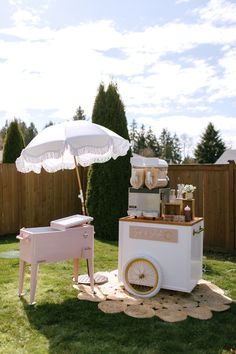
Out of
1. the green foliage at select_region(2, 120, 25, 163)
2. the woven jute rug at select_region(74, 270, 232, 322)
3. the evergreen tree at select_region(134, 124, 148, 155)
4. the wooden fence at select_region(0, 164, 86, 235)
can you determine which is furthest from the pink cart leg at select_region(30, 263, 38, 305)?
the evergreen tree at select_region(134, 124, 148, 155)

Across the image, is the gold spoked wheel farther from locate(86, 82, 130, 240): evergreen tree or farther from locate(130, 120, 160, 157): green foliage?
A: locate(130, 120, 160, 157): green foliage

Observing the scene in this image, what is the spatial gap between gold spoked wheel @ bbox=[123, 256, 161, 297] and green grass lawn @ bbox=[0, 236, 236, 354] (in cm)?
56

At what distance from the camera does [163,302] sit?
3912 millimetres

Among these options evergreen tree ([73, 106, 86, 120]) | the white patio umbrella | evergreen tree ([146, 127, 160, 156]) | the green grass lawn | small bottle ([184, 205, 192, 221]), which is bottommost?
the green grass lawn

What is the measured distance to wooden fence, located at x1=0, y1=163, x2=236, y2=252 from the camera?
21.4 ft

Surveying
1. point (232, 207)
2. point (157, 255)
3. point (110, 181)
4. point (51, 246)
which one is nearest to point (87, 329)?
point (51, 246)

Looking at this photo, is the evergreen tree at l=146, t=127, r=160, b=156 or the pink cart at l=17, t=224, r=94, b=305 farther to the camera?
the evergreen tree at l=146, t=127, r=160, b=156

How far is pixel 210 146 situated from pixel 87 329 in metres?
29.3

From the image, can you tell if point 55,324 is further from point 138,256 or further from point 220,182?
point 220,182

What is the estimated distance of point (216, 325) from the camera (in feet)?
10.9

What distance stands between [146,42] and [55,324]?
542cm

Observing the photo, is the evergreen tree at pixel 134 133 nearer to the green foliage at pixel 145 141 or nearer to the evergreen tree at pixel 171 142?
the green foliage at pixel 145 141

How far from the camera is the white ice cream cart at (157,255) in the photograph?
4.00 meters

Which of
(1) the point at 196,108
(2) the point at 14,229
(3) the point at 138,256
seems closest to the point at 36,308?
(3) the point at 138,256
